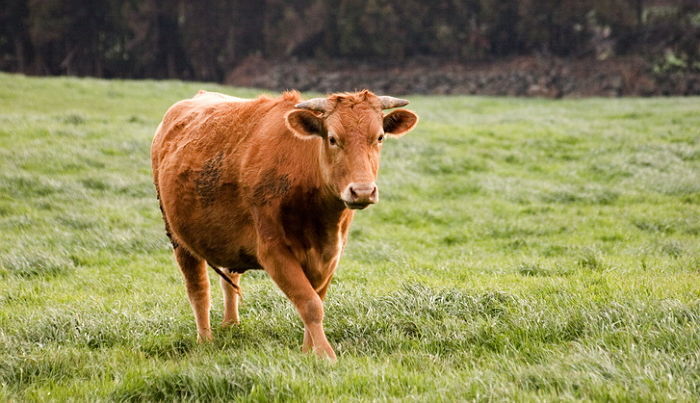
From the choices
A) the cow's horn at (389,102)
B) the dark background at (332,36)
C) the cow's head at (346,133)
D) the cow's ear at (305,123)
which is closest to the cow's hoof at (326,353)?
the cow's head at (346,133)

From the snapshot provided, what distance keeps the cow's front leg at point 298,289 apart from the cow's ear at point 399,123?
120 cm

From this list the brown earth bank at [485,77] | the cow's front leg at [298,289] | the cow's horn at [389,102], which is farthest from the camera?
the brown earth bank at [485,77]

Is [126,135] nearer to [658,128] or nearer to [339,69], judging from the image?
[658,128]

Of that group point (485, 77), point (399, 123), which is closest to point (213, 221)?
point (399, 123)

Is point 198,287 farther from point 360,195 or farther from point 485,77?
point 485,77

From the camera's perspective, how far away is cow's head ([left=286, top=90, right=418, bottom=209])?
4422 mm

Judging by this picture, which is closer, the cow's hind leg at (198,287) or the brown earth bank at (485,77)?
the cow's hind leg at (198,287)

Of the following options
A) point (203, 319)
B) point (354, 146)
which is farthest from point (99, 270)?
point (354, 146)

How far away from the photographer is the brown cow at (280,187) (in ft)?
15.1

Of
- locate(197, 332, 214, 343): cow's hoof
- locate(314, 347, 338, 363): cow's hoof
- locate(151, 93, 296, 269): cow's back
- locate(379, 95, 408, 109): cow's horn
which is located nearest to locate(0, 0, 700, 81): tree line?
locate(151, 93, 296, 269): cow's back

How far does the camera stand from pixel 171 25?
1687 inches

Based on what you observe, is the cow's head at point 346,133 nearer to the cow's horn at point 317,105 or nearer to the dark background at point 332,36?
the cow's horn at point 317,105

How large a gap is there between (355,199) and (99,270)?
5.09m

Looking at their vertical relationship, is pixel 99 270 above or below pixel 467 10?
below
